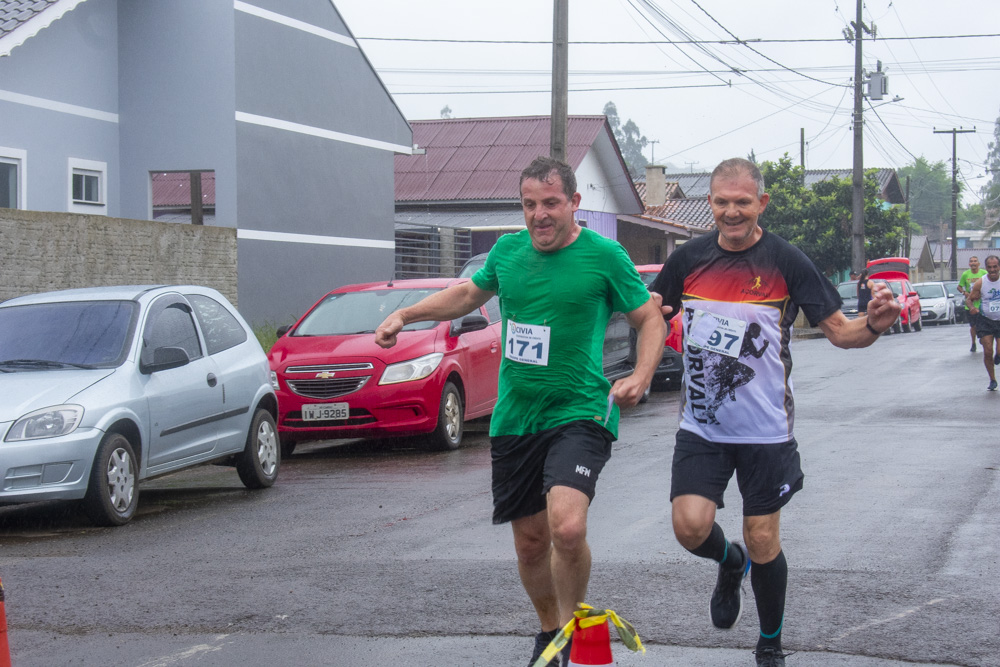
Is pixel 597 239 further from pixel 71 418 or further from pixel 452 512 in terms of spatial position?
pixel 71 418

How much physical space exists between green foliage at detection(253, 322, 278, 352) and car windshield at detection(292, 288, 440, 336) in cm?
574

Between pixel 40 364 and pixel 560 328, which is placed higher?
pixel 560 328

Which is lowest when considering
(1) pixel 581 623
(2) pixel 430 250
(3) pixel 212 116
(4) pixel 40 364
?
(1) pixel 581 623

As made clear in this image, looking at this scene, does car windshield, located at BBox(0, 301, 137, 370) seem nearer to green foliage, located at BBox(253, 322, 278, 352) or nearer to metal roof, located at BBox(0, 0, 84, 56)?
metal roof, located at BBox(0, 0, 84, 56)

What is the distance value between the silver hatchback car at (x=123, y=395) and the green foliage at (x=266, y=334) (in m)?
8.77

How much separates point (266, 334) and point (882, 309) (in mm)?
15797

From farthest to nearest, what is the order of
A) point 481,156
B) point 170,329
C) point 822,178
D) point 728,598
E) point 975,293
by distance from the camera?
point 822,178
point 481,156
point 975,293
point 170,329
point 728,598

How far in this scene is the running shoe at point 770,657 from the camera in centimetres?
449

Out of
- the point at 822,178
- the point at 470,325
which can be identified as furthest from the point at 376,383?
the point at 822,178

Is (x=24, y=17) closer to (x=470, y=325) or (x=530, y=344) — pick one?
(x=470, y=325)

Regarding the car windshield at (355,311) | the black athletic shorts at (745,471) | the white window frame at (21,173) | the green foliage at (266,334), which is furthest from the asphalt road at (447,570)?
the white window frame at (21,173)

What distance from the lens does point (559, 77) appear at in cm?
1906

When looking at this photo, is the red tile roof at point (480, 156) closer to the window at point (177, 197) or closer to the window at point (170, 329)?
the window at point (177, 197)

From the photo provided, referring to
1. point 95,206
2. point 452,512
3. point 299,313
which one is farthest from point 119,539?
point 299,313
